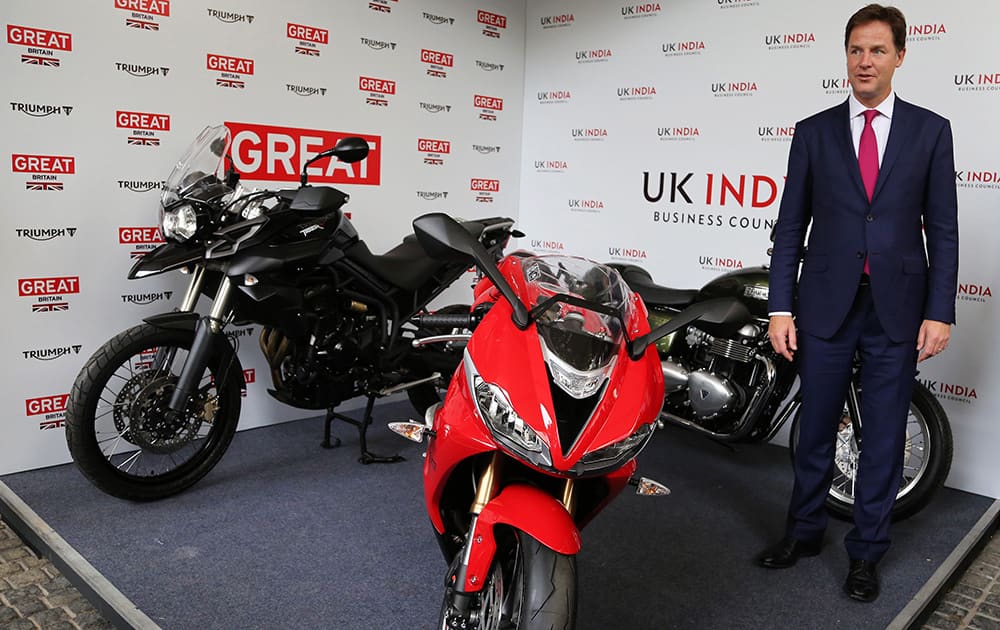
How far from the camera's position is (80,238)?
132 inches

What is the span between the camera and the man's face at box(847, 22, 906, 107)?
92.7 inches

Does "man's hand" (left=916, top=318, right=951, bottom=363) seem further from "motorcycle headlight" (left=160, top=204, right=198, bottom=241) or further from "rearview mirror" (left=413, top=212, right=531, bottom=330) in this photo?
"motorcycle headlight" (left=160, top=204, right=198, bottom=241)

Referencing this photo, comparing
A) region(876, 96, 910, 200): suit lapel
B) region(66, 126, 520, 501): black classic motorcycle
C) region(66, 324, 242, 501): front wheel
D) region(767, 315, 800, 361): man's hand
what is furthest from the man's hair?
region(66, 324, 242, 501): front wheel

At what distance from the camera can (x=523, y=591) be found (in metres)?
1.61

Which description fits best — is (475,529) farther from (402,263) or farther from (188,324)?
(402,263)

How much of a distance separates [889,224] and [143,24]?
2.94 metres

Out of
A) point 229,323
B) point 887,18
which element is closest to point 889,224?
point 887,18

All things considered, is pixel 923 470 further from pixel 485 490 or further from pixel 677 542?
pixel 485 490


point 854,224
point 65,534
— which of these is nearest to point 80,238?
point 65,534

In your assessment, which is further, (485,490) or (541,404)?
(485,490)

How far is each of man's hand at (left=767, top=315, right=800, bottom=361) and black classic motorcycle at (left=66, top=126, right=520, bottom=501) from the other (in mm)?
1158

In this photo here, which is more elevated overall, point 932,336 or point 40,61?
point 40,61

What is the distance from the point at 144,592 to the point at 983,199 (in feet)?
11.4

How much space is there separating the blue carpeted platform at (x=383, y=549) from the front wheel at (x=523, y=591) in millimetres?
611
